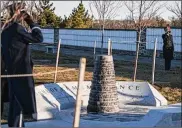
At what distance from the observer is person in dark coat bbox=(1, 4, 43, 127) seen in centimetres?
662

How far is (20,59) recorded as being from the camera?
262 inches

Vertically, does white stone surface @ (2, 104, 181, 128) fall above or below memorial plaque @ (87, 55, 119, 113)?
below

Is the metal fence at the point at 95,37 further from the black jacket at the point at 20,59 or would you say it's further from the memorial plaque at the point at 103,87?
the black jacket at the point at 20,59

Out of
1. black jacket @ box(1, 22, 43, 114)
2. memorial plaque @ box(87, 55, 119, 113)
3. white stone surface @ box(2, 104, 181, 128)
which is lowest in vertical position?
white stone surface @ box(2, 104, 181, 128)

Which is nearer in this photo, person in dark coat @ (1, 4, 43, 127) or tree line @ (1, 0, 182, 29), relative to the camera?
person in dark coat @ (1, 4, 43, 127)

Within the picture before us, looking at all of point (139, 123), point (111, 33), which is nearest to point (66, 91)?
point (139, 123)

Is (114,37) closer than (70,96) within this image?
No

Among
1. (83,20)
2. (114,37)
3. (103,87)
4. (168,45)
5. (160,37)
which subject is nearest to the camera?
(103,87)

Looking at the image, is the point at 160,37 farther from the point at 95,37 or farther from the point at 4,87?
the point at 4,87

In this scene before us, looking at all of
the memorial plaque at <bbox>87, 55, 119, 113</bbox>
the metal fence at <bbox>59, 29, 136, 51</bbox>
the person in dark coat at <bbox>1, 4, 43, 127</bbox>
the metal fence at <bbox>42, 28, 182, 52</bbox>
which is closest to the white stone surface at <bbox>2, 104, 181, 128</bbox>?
the memorial plaque at <bbox>87, 55, 119, 113</bbox>

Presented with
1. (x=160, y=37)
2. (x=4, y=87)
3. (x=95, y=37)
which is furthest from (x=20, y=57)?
(x=95, y=37)

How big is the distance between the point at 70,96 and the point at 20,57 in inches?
150

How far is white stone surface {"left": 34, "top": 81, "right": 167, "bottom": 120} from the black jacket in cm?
245

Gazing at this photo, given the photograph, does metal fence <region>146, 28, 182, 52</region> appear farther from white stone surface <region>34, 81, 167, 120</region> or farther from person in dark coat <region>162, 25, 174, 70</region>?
white stone surface <region>34, 81, 167, 120</region>
